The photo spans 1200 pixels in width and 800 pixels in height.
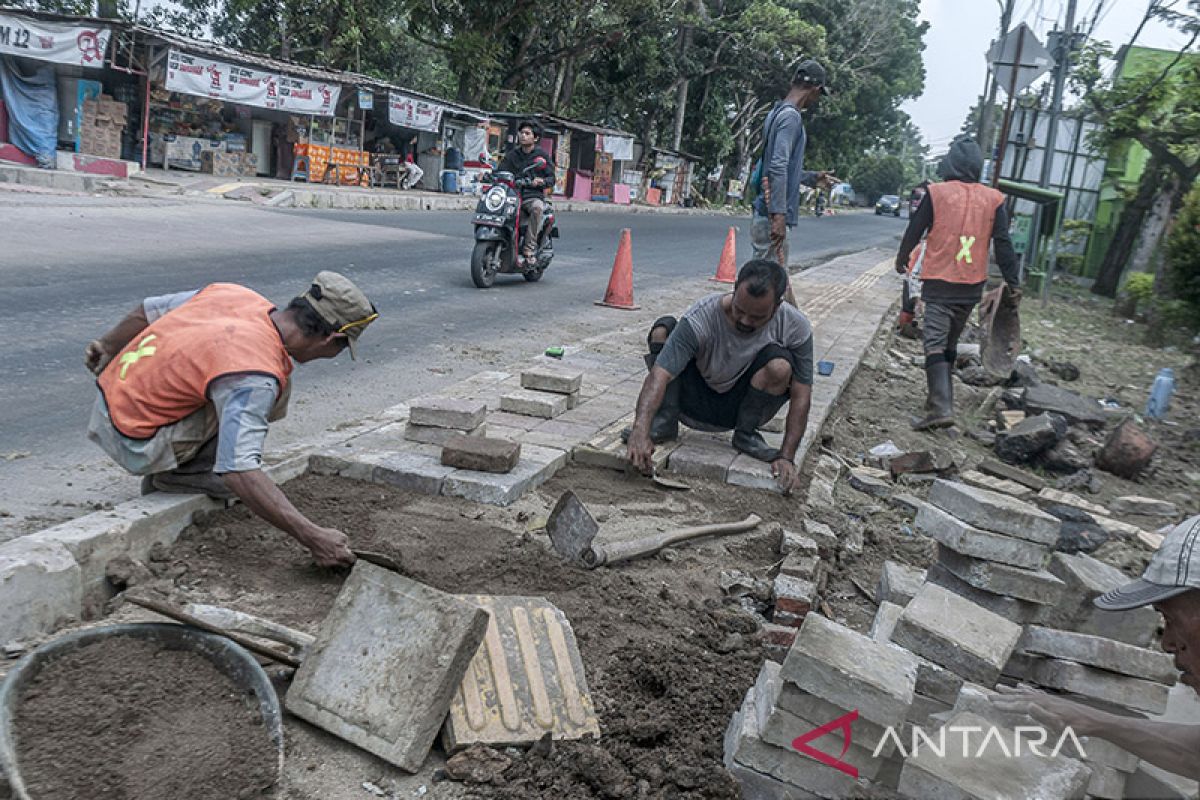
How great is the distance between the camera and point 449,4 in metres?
26.1

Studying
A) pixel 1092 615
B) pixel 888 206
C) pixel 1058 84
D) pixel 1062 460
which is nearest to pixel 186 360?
pixel 1092 615

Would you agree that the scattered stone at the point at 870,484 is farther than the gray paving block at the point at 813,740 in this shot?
Yes

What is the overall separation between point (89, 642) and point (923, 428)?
5.73 meters

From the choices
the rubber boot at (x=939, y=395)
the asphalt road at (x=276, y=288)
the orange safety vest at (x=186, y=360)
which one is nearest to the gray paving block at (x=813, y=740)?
the orange safety vest at (x=186, y=360)

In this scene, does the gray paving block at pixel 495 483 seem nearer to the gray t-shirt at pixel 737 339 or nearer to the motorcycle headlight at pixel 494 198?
the gray t-shirt at pixel 737 339

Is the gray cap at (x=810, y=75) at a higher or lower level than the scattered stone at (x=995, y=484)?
higher

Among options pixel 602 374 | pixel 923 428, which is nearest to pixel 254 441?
pixel 602 374

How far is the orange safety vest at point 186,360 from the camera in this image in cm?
295

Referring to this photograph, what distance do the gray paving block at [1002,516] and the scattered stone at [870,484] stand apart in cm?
182

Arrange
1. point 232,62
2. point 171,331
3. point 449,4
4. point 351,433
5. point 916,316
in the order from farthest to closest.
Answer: point 449,4, point 232,62, point 916,316, point 351,433, point 171,331

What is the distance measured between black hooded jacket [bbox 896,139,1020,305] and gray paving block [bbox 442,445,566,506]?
3.68 m

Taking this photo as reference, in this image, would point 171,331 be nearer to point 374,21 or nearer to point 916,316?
point 916,316

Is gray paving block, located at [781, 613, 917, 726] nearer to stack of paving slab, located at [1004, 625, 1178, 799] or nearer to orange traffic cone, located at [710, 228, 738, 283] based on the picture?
stack of paving slab, located at [1004, 625, 1178, 799]

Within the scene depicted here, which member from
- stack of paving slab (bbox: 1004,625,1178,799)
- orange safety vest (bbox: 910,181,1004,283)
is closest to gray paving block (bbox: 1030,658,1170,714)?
stack of paving slab (bbox: 1004,625,1178,799)
